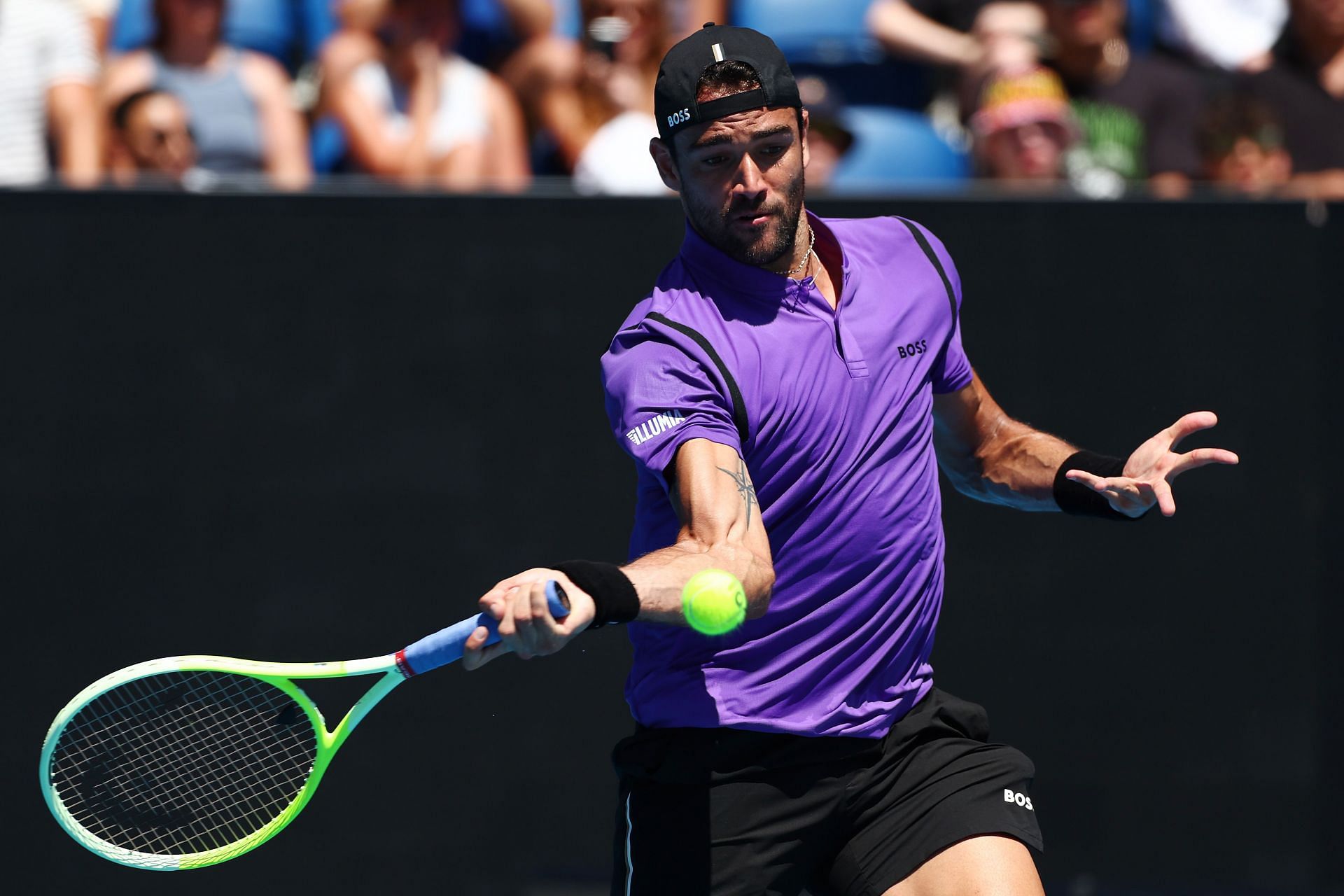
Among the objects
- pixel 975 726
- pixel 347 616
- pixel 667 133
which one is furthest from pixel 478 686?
pixel 667 133

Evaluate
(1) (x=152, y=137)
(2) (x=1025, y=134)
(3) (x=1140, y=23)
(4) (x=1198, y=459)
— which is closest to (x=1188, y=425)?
(4) (x=1198, y=459)

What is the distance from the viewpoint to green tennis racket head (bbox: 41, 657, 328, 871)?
10.4 feet

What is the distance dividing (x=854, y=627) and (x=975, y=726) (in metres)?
0.43

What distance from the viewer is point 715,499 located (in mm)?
2811

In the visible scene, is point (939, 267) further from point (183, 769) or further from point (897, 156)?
point (897, 156)

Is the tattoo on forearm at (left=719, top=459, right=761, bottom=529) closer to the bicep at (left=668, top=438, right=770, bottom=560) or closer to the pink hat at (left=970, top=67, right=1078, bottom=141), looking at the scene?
the bicep at (left=668, top=438, right=770, bottom=560)

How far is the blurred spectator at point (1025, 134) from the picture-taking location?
5848 millimetres

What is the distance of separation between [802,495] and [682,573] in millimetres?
465

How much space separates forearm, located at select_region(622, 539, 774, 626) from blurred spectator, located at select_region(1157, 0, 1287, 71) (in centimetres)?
469

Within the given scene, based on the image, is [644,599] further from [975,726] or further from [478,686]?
[478,686]

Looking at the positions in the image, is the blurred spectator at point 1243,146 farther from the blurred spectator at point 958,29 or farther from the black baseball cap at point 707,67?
the black baseball cap at point 707,67

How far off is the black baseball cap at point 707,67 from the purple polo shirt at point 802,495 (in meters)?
0.25

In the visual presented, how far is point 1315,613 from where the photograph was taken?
4.93 meters

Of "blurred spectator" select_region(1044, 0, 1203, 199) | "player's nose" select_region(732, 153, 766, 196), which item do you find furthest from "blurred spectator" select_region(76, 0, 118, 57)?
"player's nose" select_region(732, 153, 766, 196)
